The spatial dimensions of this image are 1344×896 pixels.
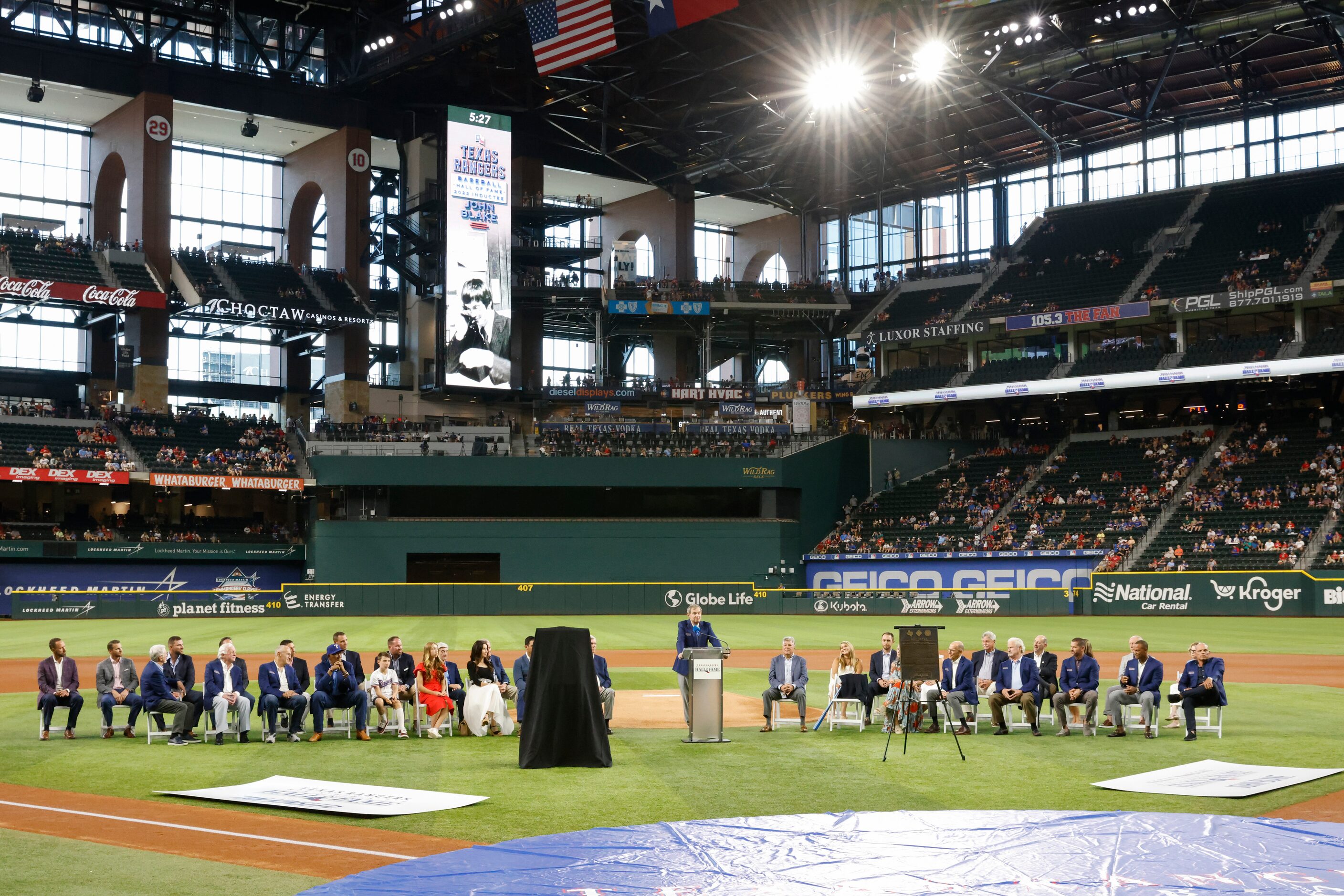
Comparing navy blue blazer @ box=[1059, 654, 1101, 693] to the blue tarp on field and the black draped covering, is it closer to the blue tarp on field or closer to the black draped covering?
the blue tarp on field

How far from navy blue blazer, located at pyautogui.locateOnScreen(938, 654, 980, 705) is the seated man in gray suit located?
75.6 inches

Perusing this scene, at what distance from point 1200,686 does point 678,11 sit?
3817cm

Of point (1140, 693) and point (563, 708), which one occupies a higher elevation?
point (563, 708)

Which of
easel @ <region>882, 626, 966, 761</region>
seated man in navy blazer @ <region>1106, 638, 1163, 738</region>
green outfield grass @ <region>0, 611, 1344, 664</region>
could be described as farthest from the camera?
green outfield grass @ <region>0, 611, 1344, 664</region>

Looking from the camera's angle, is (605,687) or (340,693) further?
(605,687)

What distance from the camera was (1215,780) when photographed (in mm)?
12719

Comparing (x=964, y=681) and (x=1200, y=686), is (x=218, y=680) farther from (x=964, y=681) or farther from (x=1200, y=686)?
(x=1200, y=686)

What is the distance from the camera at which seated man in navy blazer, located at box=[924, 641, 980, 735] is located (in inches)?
653

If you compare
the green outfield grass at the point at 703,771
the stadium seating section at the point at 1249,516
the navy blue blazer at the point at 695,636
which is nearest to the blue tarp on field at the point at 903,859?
the green outfield grass at the point at 703,771

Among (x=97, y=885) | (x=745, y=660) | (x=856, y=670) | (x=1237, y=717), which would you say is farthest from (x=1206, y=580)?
(x=97, y=885)

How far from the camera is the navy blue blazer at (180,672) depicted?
16.6 m

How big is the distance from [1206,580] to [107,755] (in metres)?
37.1

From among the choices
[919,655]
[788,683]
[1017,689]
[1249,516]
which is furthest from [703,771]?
[1249,516]

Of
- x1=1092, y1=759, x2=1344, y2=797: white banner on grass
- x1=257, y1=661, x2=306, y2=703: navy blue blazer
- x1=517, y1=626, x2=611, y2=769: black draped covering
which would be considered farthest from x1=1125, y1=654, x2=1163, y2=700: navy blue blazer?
x1=257, y1=661, x2=306, y2=703: navy blue blazer
